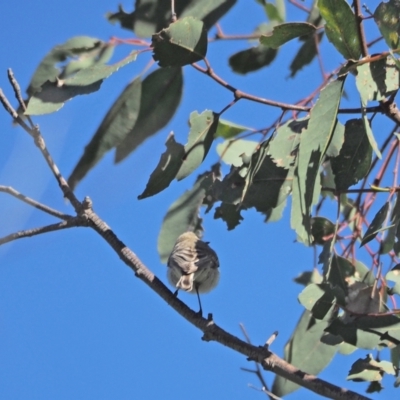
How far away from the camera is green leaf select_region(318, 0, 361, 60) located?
187 cm

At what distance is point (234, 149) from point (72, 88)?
63 centimetres

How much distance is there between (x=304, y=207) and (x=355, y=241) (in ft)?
2.49

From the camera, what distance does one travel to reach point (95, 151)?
2.57 m

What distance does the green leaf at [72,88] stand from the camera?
2305 mm

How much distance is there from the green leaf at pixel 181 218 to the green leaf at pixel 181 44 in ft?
2.07

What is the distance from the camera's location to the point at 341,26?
6.22ft

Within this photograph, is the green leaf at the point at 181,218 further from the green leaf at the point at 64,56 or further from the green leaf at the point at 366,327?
the green leaf at the point at 366,327

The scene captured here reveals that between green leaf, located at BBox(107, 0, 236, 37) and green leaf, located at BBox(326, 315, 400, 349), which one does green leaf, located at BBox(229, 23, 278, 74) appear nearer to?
green leaf, located at BBox(107, 0, 236, 37)

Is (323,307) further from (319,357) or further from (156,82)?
(156,82)

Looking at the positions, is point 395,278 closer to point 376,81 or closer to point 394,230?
→ point 394,230

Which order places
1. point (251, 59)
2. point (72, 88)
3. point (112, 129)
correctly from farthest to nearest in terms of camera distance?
point (251, 59)
point (112, 129)
point (72, 88)

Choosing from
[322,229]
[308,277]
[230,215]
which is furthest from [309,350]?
[230,215]

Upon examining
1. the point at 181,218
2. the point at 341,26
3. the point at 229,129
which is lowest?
the point at 341,26

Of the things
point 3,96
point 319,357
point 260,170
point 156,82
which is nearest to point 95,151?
point 156,82
